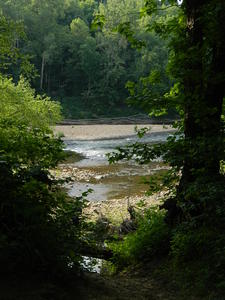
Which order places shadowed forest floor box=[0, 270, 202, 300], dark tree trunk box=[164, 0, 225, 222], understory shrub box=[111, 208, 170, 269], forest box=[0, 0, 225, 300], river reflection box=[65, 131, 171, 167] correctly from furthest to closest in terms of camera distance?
river reflection box=[65, 131, 171, 167]
understory shrub box=[111, 208, 170, 269]
dark tree trunk box=[164, 0, 225, 222]
forest box=[0, 0, 225, 300]
shadowed forest floor box=[0, 270, 202, 300]

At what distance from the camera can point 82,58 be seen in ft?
202

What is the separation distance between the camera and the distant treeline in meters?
60.0

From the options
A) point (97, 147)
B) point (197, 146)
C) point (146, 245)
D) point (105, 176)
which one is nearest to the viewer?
point (197, 146)

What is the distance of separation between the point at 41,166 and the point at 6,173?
595 millimetres

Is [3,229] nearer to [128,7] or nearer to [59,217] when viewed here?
[59,217]

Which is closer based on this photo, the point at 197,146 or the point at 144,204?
the point at 197,146

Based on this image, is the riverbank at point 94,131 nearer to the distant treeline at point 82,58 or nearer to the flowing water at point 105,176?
the flowing water at point 105,176

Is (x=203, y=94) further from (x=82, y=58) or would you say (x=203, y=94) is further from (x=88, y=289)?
(x=82, y=58)

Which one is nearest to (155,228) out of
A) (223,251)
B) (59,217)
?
(223,251)

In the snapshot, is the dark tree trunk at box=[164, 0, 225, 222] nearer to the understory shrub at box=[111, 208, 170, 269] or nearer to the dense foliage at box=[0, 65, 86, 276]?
the understory shrub at box=[111, 208, 170, 269]

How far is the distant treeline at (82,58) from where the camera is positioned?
60.0 meters

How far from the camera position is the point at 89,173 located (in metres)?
24.7

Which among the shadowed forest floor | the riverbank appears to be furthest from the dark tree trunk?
the riverbank

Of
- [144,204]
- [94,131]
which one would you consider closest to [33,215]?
[144,204]
